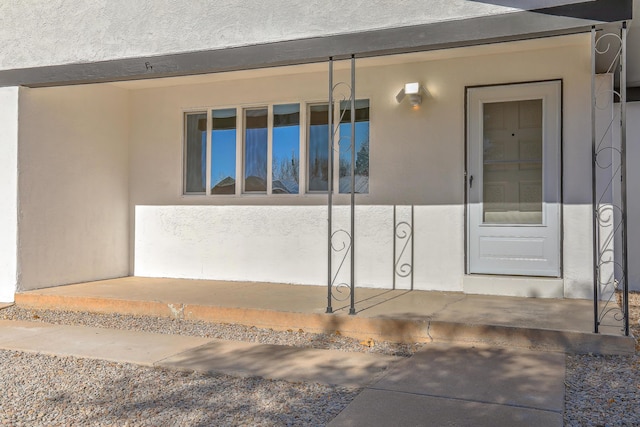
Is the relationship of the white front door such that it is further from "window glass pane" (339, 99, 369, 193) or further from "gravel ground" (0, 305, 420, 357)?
"gravel ground" (0, 305, 420, 357)

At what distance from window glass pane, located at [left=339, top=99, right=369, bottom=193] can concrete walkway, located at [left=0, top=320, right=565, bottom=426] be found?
108 inches

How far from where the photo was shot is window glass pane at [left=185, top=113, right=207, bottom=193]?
24.9 ft

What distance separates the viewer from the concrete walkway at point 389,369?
306 centimetres

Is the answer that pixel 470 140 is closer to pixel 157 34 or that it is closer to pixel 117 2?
pixel 157 34

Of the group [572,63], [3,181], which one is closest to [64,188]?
[3,181]

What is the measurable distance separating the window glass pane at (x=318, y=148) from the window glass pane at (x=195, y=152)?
1586 mm

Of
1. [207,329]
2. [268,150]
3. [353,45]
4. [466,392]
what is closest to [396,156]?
[268,150]

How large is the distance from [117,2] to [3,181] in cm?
245

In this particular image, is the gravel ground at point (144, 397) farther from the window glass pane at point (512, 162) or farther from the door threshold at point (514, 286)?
the window glass pane at point (512, 162)

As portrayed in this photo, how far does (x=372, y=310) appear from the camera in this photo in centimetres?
518

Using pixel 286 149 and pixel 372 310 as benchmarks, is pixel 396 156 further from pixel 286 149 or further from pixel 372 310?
pixel 372 310

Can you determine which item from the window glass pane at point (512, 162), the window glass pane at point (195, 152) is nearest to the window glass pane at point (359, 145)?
the window glass pane at point (512, 162)

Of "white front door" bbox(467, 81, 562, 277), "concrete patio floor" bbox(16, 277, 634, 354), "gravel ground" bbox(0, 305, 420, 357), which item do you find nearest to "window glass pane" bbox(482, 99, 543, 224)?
"white front door" bbox(467, 81, 562, 277)

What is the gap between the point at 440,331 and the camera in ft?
15.2
